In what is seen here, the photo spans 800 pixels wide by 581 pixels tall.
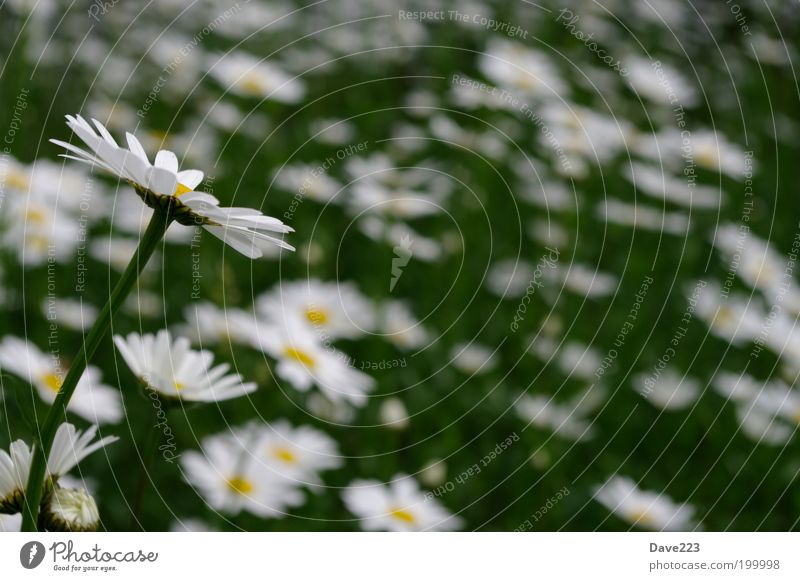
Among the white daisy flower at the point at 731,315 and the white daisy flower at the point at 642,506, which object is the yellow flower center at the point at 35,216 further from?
the white daisy flower at the point at 731,315

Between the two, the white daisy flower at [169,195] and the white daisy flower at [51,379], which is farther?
the white daisy flower at [51,379]

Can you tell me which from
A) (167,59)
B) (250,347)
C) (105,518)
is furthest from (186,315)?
(167,59)

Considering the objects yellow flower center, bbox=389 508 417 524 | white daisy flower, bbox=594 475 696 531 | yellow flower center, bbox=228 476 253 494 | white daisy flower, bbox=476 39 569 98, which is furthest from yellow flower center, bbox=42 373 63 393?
white daisy flower, bbox=476 39 569 98

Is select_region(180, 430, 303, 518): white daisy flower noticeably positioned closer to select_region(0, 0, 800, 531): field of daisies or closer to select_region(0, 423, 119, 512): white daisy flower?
select_region(0, 0, 800, 531): field of daisies
